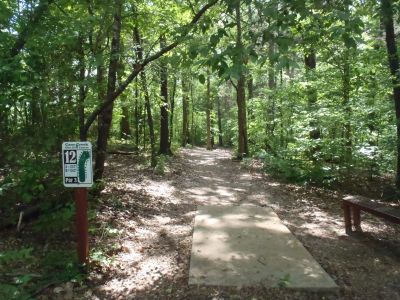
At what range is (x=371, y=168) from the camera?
10102 mm

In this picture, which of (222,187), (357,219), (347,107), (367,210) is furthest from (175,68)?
(347,107)

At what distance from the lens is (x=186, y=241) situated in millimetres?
5902

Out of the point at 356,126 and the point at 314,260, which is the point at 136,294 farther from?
the point at 356,126

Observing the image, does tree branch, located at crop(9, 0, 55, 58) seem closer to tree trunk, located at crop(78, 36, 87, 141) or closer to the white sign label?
tree trunk, located at crop(78, 36, 87, 141)

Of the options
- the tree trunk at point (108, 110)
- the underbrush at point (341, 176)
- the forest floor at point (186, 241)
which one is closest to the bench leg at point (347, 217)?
the forest floor at point (186, 241)

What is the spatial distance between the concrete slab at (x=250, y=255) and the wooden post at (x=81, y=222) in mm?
1292

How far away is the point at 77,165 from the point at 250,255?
2.53 metres

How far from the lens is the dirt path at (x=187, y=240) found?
13.8ft

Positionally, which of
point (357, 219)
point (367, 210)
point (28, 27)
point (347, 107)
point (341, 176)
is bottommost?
point (357, 219)

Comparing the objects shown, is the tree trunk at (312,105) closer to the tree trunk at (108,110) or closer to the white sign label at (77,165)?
the tree trunk at (108,110)

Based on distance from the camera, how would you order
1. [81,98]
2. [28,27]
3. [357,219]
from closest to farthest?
[28,27], [81,98], [357,219]

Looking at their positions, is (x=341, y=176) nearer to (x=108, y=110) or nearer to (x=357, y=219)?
(x=357, y=219)

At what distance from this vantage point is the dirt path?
13.8 ft

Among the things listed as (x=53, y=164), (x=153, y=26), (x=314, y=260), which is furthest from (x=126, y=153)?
(x=314, y=260)
